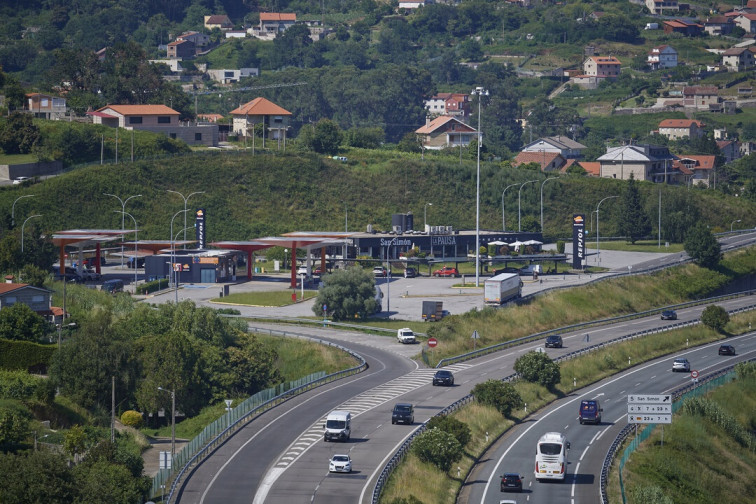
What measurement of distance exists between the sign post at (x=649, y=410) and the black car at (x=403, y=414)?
1322cm

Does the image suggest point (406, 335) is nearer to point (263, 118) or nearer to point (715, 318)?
point (715, 318)

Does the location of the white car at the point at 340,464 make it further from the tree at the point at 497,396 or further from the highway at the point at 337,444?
the tree at the point at 497,396

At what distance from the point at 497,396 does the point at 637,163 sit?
12193 cm

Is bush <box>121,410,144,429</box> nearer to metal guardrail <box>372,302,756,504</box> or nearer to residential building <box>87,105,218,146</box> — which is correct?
metal guardrail <box>372,302,756,504</box>

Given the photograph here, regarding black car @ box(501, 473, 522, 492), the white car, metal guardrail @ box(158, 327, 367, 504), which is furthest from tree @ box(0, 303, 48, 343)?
A: black car @ box(501, 473, 522, 492)

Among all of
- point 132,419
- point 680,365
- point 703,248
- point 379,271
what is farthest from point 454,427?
point 703,248

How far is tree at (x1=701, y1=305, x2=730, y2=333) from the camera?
115188 mm

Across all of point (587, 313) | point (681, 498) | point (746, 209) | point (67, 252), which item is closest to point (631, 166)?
point (746, 209)

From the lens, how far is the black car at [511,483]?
2501 inches

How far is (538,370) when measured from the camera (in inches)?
3499

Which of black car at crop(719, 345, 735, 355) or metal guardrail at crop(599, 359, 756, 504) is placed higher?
black car at crop(719, 345, 735, 355)

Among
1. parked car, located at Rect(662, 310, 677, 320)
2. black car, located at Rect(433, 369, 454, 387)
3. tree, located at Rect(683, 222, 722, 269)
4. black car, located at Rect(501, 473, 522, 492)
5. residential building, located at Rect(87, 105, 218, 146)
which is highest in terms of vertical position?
residential building, located at Rect(87, 105, 218, 146)

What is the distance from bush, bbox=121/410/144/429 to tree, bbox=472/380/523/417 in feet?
73.4

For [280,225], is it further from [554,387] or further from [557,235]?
[554,387]
